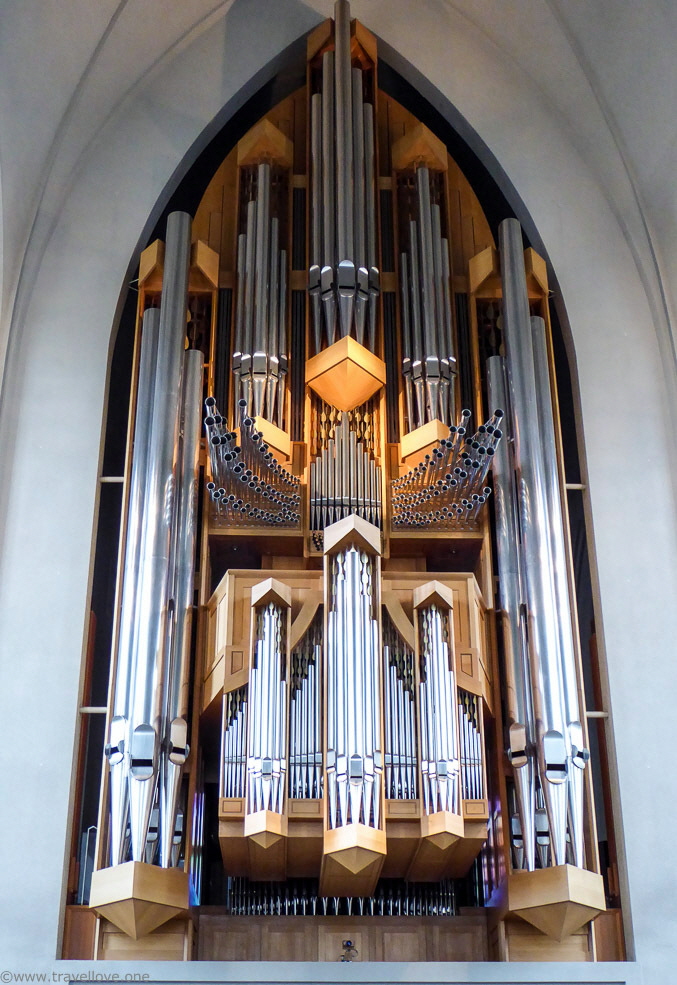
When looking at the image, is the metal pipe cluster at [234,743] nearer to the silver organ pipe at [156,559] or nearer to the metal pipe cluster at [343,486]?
the silver organ pipe at [156,559]

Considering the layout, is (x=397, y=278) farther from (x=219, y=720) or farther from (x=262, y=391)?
(x=219, y=720)

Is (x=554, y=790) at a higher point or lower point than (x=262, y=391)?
lower

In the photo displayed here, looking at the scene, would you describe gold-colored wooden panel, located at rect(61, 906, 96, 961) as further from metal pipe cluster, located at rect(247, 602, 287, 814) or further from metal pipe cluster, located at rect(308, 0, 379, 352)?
metal pipe cluster, located at rect(308, 0, 379, 352)

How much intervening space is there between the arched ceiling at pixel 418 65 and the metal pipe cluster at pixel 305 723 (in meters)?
3.88

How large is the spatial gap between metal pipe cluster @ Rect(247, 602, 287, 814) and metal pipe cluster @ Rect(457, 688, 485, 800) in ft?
3.85

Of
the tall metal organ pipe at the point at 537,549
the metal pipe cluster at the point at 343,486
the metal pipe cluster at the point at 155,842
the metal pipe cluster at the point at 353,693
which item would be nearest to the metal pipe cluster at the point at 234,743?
the metal pipe cluster at the point at 155,842

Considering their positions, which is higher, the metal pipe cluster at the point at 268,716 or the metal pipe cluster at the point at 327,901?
the metal pipe cluster at the point at 268,716

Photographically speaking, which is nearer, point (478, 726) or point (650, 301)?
point (478, 726)

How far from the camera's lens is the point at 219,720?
345 inches

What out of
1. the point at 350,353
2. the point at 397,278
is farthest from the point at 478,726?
the point at 397,278

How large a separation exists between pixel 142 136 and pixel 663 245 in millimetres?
4790

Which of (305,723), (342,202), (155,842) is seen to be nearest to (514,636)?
(305,723)

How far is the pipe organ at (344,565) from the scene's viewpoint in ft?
26.4

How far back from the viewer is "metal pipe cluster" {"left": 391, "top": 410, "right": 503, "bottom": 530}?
9.17m
